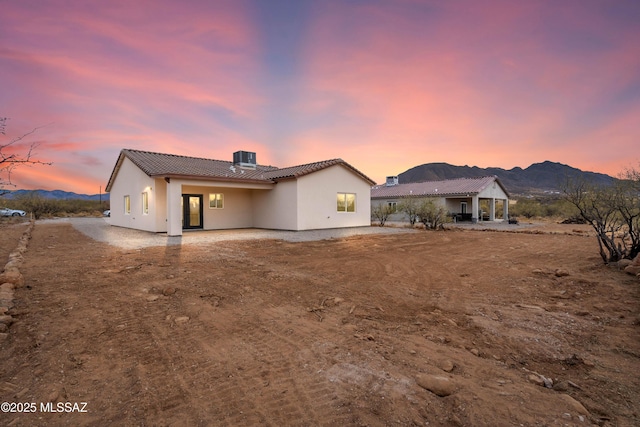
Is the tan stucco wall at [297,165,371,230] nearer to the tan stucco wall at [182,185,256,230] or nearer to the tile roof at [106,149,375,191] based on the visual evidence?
the tile roof at [106,149,375,191]

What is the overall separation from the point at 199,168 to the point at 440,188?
22.5m

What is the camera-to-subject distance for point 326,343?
3299 millimetres

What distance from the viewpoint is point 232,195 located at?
1806cm

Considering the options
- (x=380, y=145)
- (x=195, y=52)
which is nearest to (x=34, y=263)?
(x=195, y=52)

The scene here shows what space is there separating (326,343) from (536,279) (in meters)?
Answer: 5.34

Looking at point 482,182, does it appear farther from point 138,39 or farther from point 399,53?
point 138,39

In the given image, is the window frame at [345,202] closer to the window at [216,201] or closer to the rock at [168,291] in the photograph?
the window at [216,201]

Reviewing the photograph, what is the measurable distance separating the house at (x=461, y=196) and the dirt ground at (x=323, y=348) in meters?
19.4

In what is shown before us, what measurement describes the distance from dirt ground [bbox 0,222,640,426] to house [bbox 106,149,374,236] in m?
8.81

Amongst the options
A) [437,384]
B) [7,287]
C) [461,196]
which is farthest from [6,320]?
[461,196]

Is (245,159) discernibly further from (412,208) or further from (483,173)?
(483,173)

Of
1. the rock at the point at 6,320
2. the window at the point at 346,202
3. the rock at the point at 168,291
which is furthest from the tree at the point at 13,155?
the window at the point at 346,202

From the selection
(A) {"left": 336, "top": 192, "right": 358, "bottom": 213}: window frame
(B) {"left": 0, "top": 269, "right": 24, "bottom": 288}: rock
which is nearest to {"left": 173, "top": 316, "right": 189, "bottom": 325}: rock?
(B) {"left": 0, "top": 269, "right": 24, "bottom": 288}: rock

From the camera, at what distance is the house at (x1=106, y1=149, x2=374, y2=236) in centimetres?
1496
